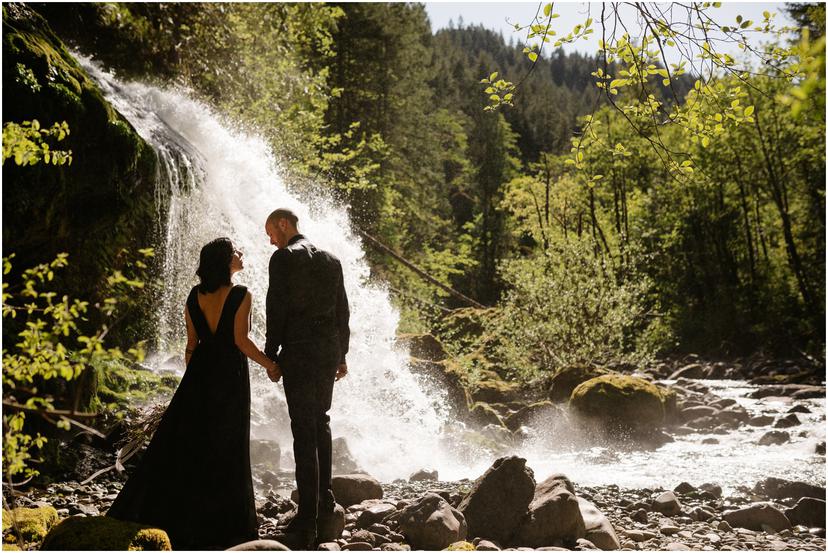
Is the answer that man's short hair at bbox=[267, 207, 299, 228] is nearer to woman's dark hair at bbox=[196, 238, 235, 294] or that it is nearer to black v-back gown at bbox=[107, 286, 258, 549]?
woman's dark hair at bbox=[196, 238, 235, 294]

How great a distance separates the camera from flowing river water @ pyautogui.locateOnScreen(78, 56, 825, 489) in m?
9.26

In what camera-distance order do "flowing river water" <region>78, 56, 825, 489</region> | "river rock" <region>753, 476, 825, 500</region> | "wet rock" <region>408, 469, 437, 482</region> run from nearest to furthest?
"river rock" <region>753, 476, 825, 500</region>
"wet rock" <region>408, 469, 437, 482</region>
"flowing river water" <region>78, 56, 825, 489</region>

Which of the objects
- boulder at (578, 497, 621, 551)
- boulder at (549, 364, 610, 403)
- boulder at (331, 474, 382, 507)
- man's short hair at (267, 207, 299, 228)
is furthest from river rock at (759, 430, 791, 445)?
man's short hair at (267, 207, 299, 228)

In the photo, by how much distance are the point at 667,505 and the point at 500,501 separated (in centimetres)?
291

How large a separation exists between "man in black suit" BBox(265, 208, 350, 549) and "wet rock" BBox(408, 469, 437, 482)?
13.5 ft

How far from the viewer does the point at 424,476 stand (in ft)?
27.1

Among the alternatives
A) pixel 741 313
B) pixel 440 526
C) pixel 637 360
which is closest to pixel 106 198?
pixel 440 526

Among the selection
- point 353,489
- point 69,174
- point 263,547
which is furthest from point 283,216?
point 69,174

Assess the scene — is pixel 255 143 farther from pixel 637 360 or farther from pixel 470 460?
pixel 637 360

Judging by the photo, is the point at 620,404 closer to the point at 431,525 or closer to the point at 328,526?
the point at 431,525

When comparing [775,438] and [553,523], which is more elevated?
[553,523]

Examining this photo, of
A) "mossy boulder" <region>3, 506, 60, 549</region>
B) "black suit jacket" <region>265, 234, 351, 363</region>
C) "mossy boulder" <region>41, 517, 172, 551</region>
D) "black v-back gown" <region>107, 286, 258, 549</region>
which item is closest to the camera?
"mossy boulder" <region>41, 517, 172, 551</region>

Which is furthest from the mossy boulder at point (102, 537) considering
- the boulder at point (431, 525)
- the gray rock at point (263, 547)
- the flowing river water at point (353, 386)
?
the flowing river water at point (353, 386)

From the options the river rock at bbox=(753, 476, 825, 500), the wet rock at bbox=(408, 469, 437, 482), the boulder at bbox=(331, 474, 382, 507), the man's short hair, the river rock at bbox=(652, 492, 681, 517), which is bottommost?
the river rock at bbox=(753, 476, 825, 500)
